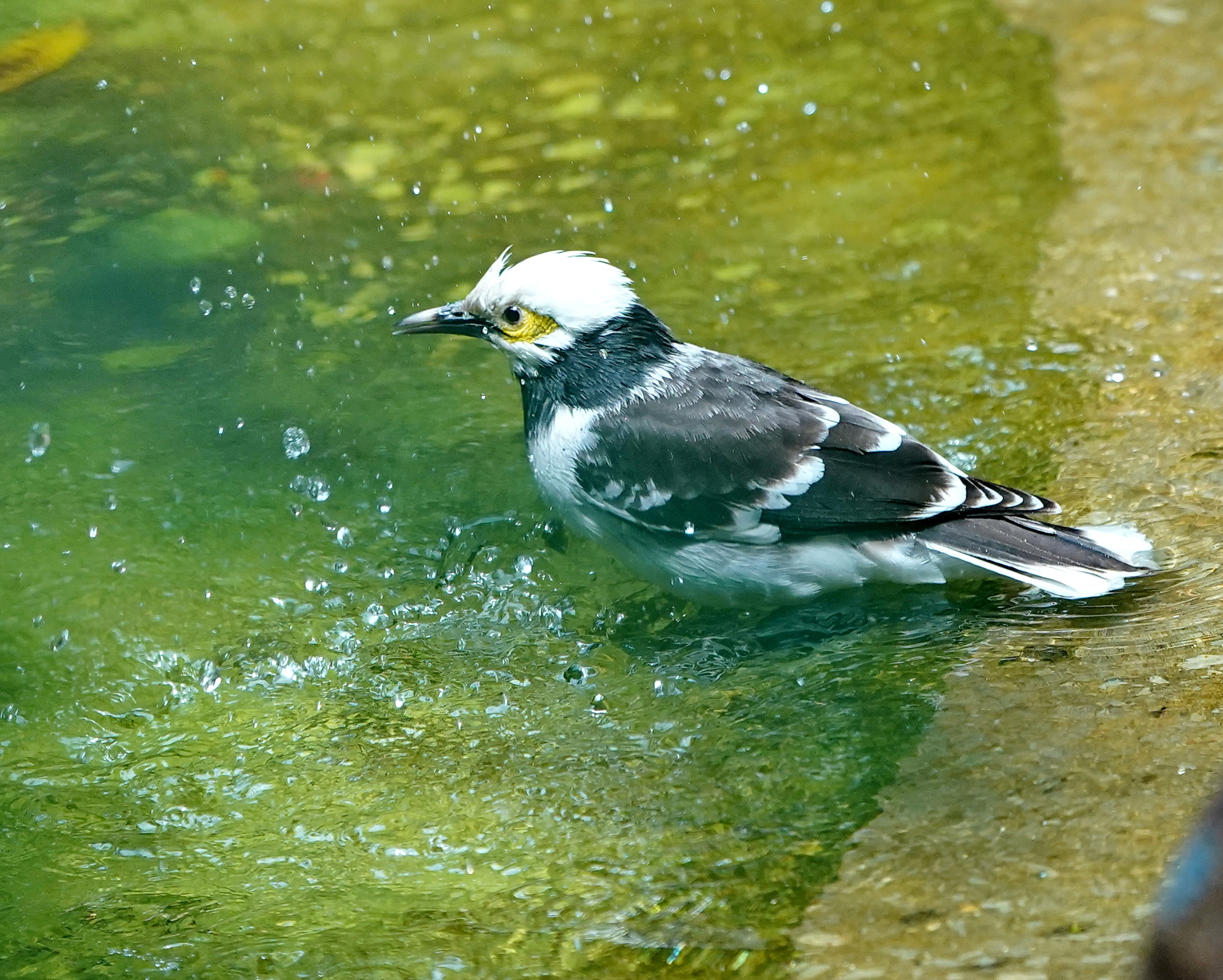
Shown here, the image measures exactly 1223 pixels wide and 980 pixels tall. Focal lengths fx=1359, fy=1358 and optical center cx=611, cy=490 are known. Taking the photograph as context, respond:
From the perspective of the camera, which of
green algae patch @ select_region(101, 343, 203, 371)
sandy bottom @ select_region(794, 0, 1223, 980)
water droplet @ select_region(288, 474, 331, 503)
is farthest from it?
green algae patch @ select_region(101, 343, 203, 371)

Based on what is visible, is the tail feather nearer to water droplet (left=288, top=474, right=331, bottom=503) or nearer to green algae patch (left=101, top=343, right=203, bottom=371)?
water droplet (left=288, top=474, right=331, bottom=503)

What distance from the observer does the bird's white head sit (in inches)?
186

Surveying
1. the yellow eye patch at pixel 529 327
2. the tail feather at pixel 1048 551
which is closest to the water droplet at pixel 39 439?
the yellow eye patch at pixel 529 327

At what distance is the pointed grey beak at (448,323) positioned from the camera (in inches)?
194

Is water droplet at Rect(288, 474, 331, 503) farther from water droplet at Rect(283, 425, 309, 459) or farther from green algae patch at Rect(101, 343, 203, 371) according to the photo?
green algae patch at Rect(101, 343, 203, 371)

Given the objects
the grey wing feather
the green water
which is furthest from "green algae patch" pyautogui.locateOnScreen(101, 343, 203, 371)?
the grey wing feather

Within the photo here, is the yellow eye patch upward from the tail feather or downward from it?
upward

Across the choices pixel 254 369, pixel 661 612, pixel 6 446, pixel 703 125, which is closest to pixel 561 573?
pixel 661 612

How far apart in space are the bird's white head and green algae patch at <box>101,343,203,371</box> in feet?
5.92

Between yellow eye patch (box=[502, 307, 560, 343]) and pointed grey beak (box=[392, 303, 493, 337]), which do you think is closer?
yellow eye patch (box=[502, 307, 560, 343])

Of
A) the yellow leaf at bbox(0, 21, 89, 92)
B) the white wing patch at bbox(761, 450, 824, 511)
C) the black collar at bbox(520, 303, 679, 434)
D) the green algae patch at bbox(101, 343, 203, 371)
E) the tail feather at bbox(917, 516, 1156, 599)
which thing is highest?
the yellow leaf at bbox(0, 21, 89, 92)

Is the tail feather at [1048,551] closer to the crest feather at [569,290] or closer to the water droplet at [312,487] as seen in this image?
the crest feather at [569,290]

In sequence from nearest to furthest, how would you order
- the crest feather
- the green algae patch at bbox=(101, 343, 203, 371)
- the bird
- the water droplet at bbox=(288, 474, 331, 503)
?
the bird, the crest feather, the water droplet at bbox=(288, 474, 331, 503), the green algae patch at bbox=(101, 343, 203, 371)

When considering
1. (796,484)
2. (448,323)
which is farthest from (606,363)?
(796,484)
